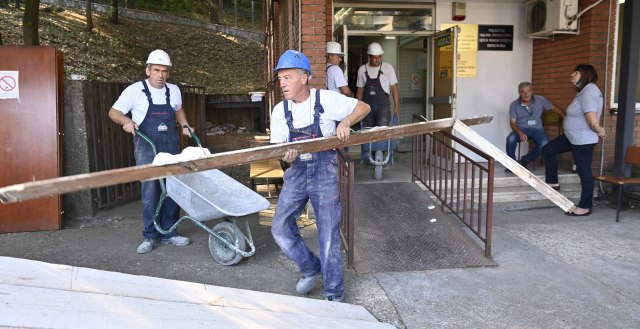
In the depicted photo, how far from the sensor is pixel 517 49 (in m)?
8.65

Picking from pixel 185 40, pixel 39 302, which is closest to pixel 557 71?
pixel 39 302

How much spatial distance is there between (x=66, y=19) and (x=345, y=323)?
91.0 ft

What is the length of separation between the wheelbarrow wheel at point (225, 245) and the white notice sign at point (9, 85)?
2889mm

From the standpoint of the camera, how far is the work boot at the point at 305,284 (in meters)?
3.90

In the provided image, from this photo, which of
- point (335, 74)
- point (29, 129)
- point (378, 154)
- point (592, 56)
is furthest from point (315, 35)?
point (592, 56)

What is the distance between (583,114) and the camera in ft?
20.2

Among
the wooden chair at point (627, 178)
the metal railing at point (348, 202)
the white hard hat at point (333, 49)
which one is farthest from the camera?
the white hard hat at point (333, 49)

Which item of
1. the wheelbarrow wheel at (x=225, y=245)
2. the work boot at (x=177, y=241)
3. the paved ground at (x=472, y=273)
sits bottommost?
the paved ground at (x=472, y=273)

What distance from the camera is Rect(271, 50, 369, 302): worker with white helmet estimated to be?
3.54m

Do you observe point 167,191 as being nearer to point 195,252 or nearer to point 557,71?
point 195,252

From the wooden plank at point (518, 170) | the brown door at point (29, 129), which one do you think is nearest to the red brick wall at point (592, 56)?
the wooden plank at point (518, 170)

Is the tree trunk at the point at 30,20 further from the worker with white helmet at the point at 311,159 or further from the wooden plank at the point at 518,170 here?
the wooden plank at the point at 518,170

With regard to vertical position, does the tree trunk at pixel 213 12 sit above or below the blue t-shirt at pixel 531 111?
above

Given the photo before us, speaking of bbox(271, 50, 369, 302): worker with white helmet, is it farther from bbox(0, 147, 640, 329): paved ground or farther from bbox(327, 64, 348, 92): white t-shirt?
bbox(327, 64, 348, 92): white t-shirt
